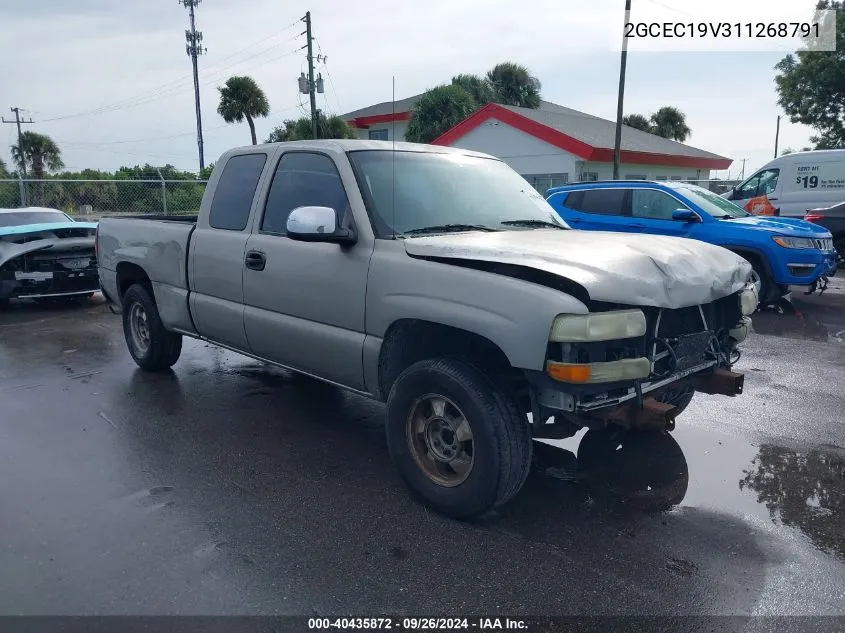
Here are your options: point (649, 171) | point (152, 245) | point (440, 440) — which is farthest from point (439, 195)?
point (649, 171)

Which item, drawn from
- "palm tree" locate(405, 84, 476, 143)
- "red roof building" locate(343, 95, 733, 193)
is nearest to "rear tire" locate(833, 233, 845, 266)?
"red roof building" locate(343, 95, 733, 193)

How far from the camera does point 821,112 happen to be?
30688mm

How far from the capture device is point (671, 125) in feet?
157

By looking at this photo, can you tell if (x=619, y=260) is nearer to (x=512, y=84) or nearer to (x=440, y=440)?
(x=440, y=440)

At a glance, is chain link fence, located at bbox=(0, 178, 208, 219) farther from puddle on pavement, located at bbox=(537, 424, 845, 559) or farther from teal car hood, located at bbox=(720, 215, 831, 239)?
puddle on pavement, located at bbox=(537, 424, 845, 559)

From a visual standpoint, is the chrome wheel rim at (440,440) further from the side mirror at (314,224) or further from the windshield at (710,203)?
the windshield at (710,203)

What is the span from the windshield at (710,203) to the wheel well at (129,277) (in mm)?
7243

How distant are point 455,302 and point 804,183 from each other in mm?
13785

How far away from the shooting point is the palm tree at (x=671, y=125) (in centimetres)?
4757

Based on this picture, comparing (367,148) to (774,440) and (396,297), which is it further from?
(774,440)

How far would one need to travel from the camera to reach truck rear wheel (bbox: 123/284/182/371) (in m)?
6.12

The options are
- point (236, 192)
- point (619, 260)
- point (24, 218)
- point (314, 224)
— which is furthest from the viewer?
point (24, 218)

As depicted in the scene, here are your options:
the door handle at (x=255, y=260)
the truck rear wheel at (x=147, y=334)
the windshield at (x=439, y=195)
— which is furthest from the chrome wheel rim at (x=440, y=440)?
the truck rear wheel at (x=147, y=334)

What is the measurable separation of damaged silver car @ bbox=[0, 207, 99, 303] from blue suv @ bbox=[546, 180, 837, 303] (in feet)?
23.2
